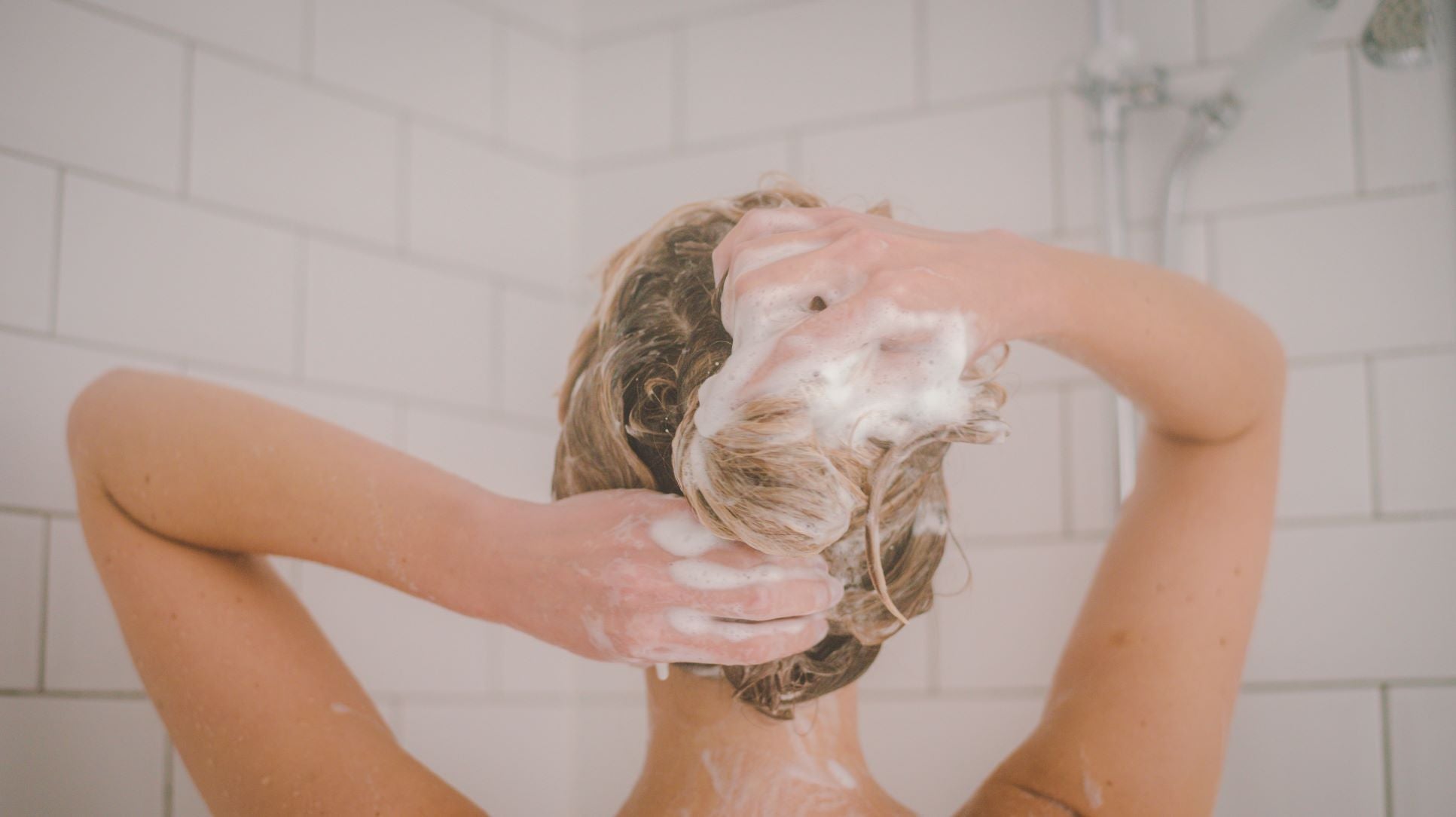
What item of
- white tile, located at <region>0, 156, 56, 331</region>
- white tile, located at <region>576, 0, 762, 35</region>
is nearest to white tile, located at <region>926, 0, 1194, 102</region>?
white tile, located at <region>576, 0, 762, 35</region>

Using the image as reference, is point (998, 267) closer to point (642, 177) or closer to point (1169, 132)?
point (1169, 132)

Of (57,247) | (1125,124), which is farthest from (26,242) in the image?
(1125,124)

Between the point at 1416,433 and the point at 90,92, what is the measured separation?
1301 millimetres

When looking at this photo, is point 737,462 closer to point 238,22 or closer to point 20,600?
point 20,600

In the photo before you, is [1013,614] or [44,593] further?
[1013,614]

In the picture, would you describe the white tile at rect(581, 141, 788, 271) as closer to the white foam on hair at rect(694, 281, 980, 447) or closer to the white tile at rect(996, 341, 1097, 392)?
the white tile at rect(996, 341, 1097, 392)

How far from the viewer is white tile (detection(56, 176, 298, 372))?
4.04ft

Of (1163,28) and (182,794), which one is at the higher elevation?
(1163,28)

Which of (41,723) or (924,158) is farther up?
(924,158)

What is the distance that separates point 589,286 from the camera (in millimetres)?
1746

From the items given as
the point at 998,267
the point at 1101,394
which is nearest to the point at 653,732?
the point at 998,267

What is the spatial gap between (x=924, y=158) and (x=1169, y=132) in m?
0.28

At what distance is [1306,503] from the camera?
4.35 ft

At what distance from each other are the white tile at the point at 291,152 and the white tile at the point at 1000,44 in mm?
645
